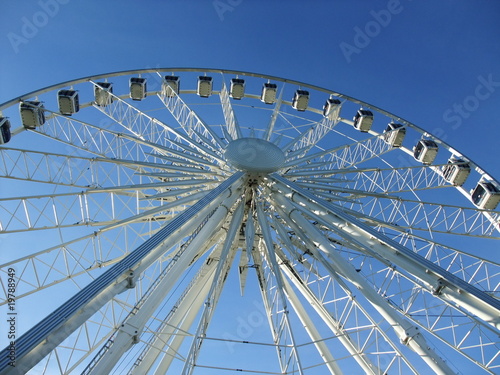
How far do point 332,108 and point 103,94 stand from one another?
10.8 metres

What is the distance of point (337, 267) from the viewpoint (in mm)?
11336

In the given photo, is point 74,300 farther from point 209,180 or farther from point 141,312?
point 209,180

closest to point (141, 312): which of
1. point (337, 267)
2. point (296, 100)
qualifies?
point (337, 267)

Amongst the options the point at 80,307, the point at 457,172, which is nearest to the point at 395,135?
the point at 457,172

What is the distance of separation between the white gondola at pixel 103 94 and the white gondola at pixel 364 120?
1193 cm

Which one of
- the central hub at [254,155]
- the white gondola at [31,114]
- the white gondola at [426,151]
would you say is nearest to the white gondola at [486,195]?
the white gondola at [426,151]

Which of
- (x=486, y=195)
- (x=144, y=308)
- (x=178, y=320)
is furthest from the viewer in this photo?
(x=486, y=195)

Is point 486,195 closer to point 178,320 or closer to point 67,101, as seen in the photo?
point 178,320

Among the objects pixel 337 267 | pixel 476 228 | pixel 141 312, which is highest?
pixel 476 228

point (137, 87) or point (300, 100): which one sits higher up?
point (300, 100)

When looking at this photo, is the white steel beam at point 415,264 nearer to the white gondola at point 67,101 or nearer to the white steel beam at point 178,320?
the white steel beam at point 178,320

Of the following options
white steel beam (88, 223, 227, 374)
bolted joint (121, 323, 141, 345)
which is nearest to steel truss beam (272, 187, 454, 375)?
white steel beam (88, 223, 227, 374)

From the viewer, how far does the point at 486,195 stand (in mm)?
17859

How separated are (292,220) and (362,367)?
4.65 metres
